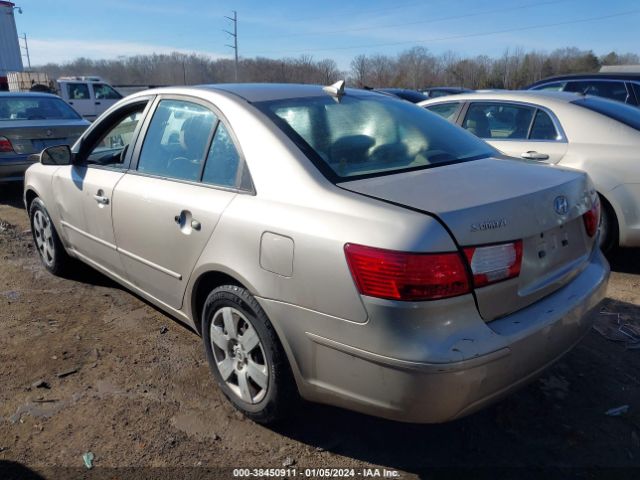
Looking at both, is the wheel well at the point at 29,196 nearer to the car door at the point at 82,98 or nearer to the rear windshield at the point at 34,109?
the rear windshield at the point at 34,109

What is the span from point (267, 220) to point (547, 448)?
1674mm

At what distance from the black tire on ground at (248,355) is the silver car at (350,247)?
10 millimetres

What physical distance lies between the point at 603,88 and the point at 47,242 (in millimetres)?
8795

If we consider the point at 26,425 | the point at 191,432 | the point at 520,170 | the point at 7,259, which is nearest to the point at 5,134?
the point at 7,259

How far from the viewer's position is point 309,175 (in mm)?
2350

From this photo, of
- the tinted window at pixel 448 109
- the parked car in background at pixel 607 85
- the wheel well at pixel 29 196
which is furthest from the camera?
the parked car in background at pixel 607 85

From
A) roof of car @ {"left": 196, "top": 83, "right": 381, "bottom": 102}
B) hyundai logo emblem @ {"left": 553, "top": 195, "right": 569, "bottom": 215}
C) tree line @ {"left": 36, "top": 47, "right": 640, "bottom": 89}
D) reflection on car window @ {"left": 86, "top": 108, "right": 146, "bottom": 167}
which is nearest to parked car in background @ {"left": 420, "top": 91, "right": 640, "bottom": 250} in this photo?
roof of car @ {"left": 196, "top": 83, "right": 381, "bottom": 102}

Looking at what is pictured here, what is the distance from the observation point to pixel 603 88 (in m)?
9.11

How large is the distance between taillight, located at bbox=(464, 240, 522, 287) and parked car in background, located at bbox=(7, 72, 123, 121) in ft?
68.1

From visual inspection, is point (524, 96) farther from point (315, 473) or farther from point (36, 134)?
point (36, 134)

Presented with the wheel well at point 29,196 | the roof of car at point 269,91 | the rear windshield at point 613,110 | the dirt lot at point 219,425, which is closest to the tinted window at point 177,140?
the roof of car at point 269,91

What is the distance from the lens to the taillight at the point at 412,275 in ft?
6.35

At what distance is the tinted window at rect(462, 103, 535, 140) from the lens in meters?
5.24

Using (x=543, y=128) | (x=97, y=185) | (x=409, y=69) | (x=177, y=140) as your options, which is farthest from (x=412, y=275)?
(x=409, y=69)
